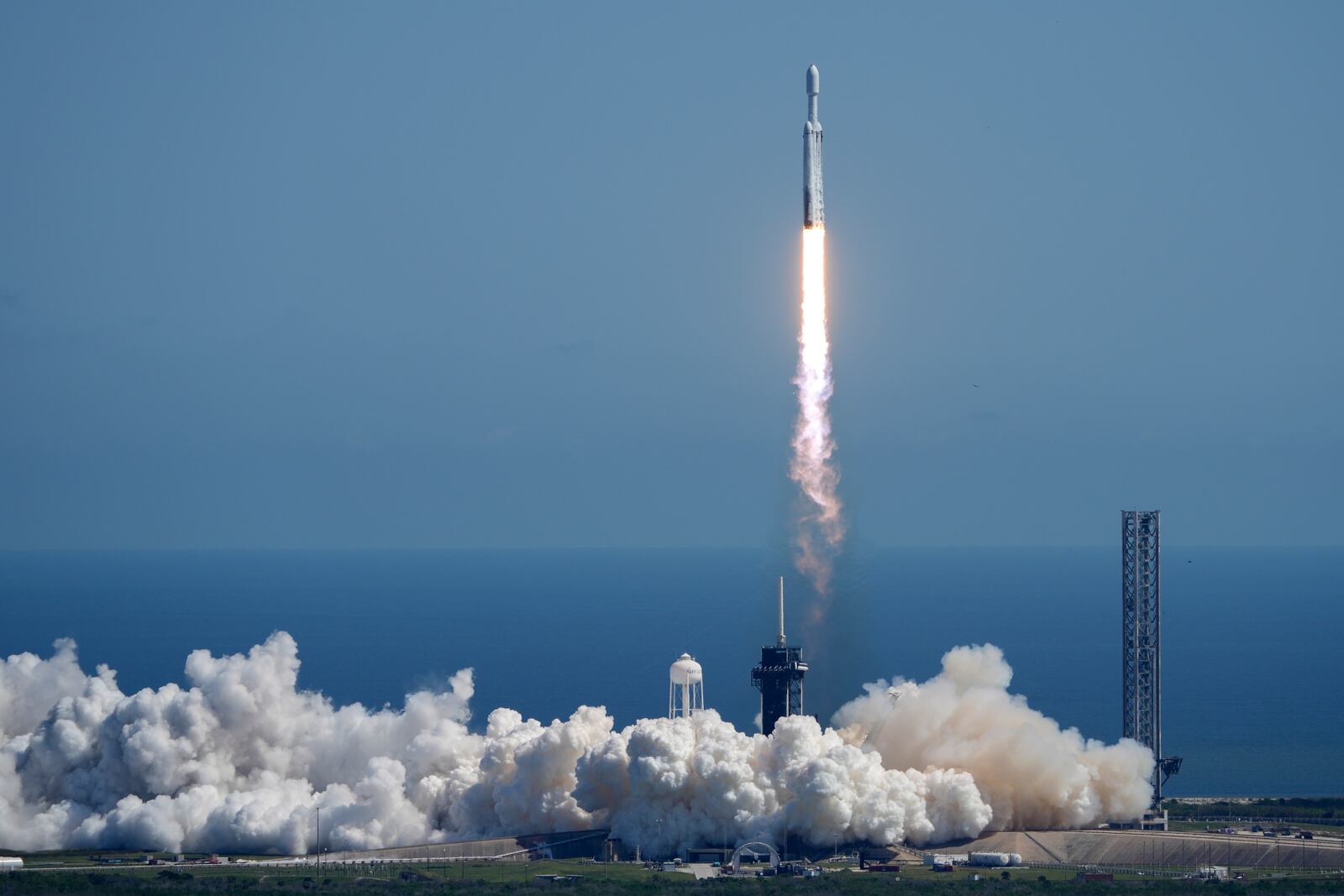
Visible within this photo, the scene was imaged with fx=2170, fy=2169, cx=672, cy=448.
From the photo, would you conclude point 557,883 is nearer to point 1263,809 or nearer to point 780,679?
point 780,679

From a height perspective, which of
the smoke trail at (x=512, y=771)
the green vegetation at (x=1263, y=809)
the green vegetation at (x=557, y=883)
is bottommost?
the green vegetation at (x=557, y=883)

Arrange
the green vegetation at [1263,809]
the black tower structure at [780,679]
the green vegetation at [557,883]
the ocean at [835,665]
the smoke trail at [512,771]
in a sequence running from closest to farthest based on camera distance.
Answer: the green vegetation at [557,883]
the smoke trail at [512,771]
the black tower structure at [780,679]
the green vegetation at [1263,809]
the ocean at [835,665]

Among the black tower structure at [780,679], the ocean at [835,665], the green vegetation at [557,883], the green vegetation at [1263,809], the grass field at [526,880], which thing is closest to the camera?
the green vegetation at [557,883]

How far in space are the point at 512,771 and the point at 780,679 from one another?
9.97 metres

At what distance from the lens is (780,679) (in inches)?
3022

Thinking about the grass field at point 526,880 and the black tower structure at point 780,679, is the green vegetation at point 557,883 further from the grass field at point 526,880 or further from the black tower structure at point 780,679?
the black tower structure at point 780,679

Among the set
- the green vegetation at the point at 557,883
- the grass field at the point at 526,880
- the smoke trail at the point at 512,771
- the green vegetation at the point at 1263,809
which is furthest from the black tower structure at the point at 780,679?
the green vegetation at the point at 1263,809

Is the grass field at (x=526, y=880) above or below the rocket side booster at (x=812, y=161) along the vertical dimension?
below

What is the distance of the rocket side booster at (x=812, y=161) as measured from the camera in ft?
240

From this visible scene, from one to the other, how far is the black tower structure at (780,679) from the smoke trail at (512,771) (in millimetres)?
1422

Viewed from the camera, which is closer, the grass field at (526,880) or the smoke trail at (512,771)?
the grass field at (526,880)

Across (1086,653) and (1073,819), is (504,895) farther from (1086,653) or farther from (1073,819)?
(1086,653)

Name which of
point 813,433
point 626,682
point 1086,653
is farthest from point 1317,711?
point 813,433

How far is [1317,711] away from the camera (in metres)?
138
